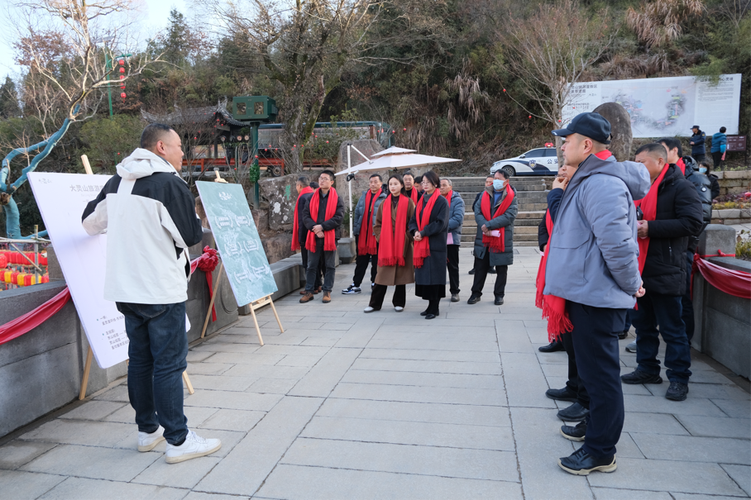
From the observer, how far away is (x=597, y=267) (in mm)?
2387

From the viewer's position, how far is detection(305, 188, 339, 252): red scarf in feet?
22.2

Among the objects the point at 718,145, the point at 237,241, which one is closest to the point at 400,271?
the point at 237,241

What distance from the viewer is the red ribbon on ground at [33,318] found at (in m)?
2.89

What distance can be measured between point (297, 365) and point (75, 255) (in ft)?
6.18

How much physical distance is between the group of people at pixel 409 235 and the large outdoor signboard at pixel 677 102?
49.0 ft

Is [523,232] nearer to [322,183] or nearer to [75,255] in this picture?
[322,183]

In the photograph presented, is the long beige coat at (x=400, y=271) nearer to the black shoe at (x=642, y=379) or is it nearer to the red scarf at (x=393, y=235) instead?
the red scarf at (x=393, y=235)

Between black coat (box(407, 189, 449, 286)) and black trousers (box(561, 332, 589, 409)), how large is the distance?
2.51 meters

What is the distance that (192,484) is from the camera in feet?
8.07

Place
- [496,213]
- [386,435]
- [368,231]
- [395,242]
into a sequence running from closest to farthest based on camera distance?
[386,435], [395,242], [496,213], [368,231]

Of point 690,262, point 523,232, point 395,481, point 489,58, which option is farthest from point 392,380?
point 489,58

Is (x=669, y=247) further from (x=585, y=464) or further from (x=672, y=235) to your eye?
(x=585, y=464)

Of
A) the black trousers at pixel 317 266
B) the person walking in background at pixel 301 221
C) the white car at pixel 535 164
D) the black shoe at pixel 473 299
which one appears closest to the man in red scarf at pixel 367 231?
the person walking in background at pixel 301 221

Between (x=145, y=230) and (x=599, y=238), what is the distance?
2.23 m
